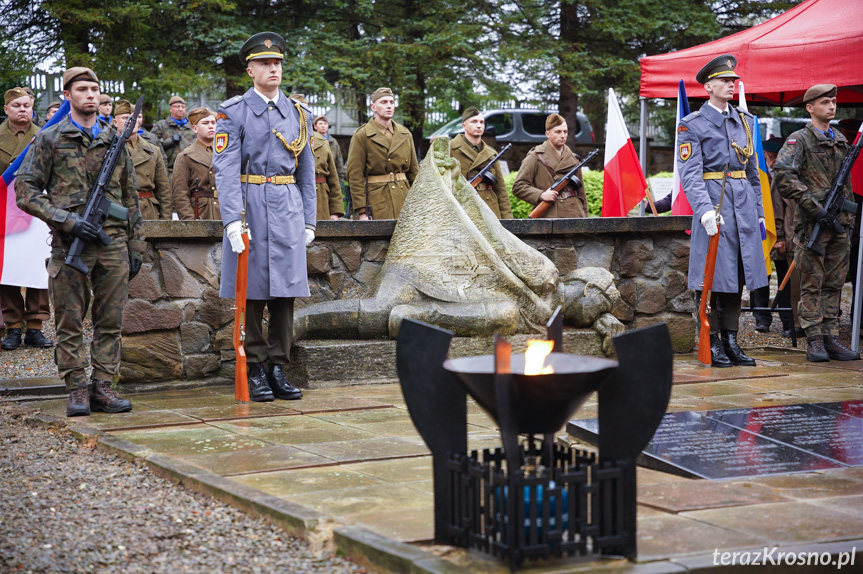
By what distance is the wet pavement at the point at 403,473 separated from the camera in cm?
312

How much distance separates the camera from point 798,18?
8.86m

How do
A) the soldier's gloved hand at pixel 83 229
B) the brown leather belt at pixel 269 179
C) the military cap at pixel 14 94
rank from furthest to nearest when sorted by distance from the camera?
1. the military cap at pixel 14 94
2. the brown leather belt at pixel 269 179
3. the soldier's gloved hand at pixel 83 229

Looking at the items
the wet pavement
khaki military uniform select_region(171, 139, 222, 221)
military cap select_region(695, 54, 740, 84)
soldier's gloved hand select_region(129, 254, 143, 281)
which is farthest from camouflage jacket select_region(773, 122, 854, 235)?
khaki military uniform select_region(171, 139, 222, 221)

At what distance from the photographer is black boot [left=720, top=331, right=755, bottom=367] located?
7.04 metres

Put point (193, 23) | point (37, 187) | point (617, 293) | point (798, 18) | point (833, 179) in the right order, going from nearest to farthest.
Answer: point (37, 187), point (617, 293), point (833, 179), point (798, 18), point (193, 23)

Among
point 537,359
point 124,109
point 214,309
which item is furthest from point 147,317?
point 124,109

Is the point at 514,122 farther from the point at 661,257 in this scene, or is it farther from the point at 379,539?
the point at 379,539

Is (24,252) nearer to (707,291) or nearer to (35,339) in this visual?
(35,339)

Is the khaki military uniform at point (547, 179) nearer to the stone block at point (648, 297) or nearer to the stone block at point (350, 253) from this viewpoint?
the stone block at point (648, 297)

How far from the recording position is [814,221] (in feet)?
24.1

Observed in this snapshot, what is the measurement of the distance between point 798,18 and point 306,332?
211 inches

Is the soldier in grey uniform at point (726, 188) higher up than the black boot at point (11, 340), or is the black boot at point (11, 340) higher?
the soldier in grey uniform at point (726, 188)

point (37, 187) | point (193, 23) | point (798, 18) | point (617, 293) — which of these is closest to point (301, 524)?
point (37, 187)

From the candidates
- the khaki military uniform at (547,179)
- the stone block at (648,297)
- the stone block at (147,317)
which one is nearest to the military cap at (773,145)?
the khaki military uniform at (547,179)
